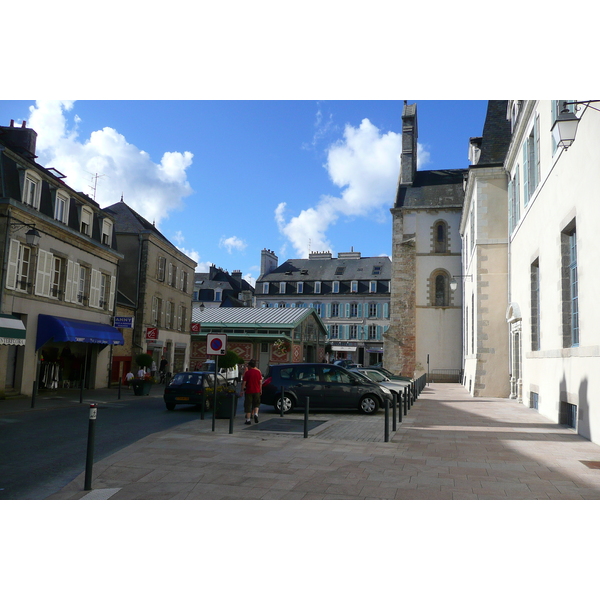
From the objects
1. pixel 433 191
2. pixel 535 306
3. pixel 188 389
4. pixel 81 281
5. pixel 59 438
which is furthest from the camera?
pixel 433 191

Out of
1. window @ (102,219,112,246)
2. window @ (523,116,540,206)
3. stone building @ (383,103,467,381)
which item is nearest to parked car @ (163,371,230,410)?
window @ (523,116,540,206)

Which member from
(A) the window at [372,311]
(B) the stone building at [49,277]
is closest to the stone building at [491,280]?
(B) the stone building at [49,277]

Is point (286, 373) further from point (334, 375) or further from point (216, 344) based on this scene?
point (216, 344)

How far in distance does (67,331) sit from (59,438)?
11.1 meters

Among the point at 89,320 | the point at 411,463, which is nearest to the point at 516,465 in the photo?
the point at 411,463

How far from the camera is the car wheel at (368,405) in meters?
15.8

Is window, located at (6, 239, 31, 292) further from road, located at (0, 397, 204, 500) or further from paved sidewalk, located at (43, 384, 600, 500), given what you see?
paved sidewalk, located at (43, 384, 600, 500)

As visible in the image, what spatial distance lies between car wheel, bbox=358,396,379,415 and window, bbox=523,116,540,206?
7419 millimetres

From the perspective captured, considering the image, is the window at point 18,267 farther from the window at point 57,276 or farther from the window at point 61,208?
the window at point 61,208

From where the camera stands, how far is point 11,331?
17.9 m

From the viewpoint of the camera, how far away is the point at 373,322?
6519 centimetres

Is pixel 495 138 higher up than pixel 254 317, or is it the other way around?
pixel 495 138

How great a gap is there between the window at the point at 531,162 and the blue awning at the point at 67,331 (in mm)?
16394

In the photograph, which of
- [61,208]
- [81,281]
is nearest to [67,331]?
[81,281]
